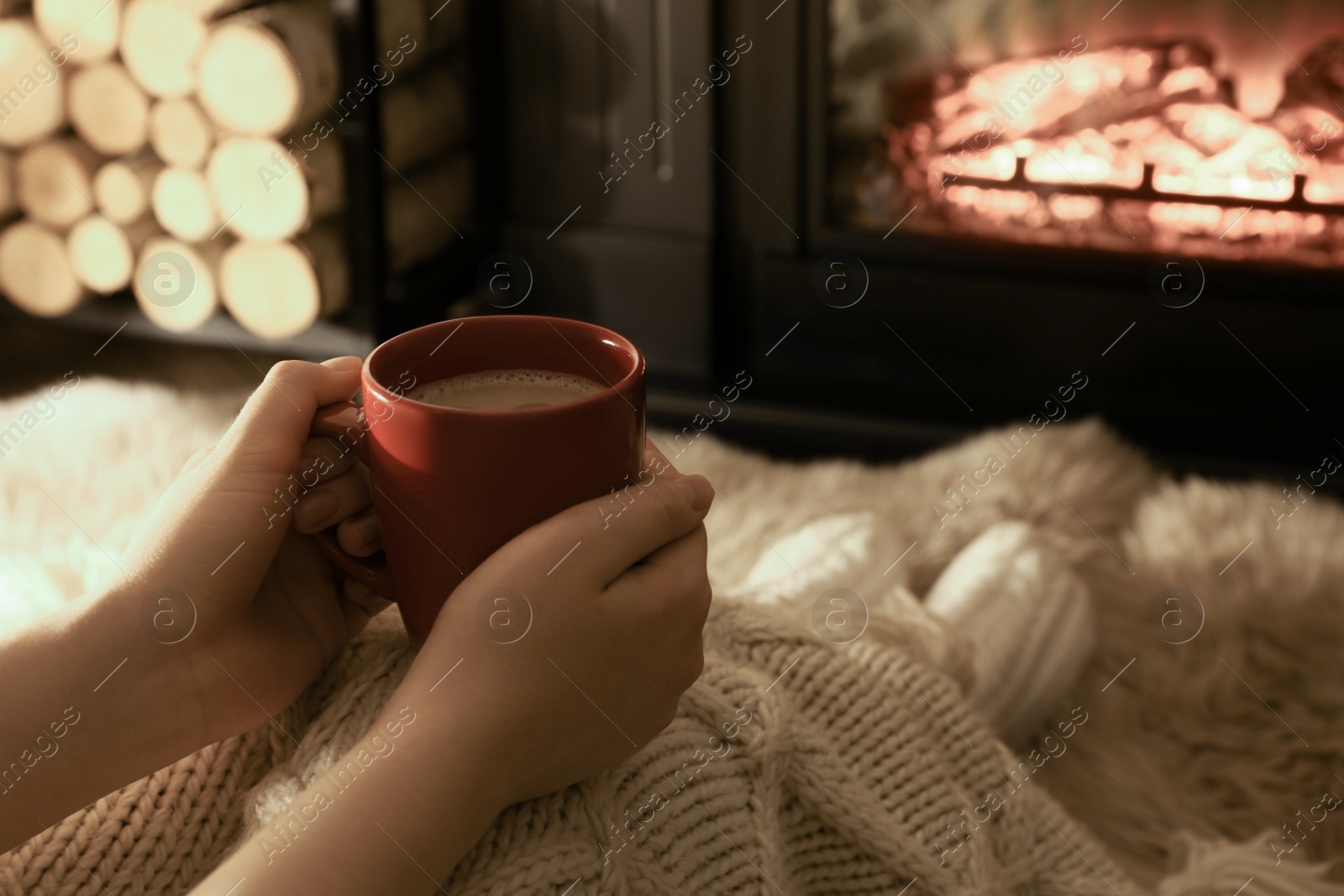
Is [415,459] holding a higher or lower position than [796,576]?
higher

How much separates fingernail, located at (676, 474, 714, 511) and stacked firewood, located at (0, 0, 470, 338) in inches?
44.9

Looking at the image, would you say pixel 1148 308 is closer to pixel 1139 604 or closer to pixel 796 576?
pixel 1139 604

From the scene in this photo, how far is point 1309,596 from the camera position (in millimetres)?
1026

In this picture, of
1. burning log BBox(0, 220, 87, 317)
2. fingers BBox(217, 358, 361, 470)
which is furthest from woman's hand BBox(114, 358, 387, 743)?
burning log BBox(0, 220, 87, 317)

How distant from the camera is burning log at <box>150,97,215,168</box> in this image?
5.12 ft

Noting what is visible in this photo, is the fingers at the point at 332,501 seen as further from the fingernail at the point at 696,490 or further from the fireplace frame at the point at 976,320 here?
the fireplace frame at the point at 976,320

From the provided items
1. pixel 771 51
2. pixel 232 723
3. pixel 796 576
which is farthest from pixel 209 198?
pixel 232 723

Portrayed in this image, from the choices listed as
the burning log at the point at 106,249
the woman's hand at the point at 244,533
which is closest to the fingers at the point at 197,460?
the woman's hand at the point at 244,533

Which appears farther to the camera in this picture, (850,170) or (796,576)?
(850,170)

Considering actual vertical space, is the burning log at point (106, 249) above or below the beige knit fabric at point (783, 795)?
below

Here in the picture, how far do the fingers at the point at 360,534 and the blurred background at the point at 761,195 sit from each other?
108 cm

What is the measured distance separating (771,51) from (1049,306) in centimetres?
49

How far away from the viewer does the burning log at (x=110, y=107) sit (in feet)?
5.21

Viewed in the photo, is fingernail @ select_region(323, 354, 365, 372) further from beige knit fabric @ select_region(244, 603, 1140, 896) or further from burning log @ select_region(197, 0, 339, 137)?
burning log @ select_region(197, 0, 339, 137)
